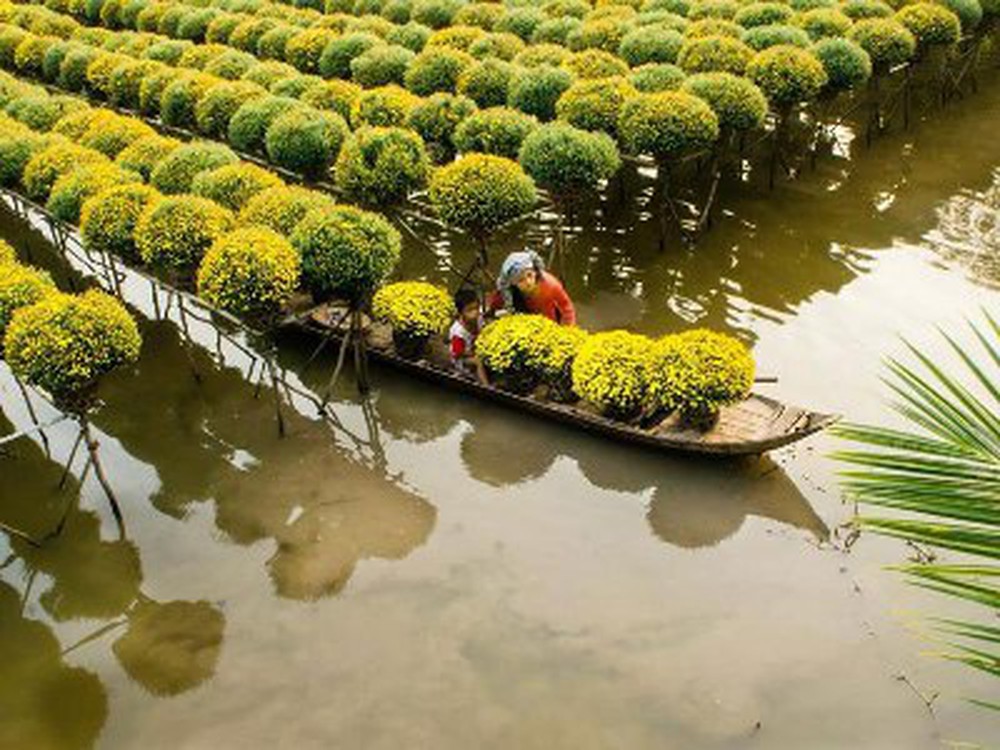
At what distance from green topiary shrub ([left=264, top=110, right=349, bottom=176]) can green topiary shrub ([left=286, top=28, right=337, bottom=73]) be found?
6.17 metres

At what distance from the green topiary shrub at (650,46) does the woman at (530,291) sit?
827 cm

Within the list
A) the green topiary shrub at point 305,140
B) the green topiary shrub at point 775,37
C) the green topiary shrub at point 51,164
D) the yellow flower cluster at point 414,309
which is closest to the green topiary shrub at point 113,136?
the green topiary shrub at point 51,164

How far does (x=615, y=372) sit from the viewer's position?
10680 millimetres

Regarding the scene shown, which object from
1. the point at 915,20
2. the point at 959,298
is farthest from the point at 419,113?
the point at 915,20

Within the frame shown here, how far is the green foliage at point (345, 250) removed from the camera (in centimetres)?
1152

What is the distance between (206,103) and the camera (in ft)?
58.5

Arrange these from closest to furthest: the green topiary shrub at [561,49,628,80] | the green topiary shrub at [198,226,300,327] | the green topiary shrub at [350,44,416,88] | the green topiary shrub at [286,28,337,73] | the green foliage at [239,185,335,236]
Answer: the green topiary shrub at [198,226,300,327] < the green foliage at [239,185,335,236] < the green topiary shrub at [561,49,628,80] < the green topiary shrub at [350,44,416,88] < the green topiary shrub at [286,28,337,73]

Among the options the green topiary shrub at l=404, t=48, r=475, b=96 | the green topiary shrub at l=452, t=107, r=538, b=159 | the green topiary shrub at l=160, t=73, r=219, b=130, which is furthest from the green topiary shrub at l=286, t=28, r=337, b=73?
the green topiary shrub at l=452, t=107, r=538, b=159

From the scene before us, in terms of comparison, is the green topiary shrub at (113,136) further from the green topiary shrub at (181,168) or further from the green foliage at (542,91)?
the green foliage at (542,91)

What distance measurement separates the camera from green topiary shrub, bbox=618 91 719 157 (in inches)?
570

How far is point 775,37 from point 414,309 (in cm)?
1021

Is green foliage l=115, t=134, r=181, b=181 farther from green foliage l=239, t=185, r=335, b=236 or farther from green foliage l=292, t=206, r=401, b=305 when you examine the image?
green foliage l=292, t=206, r=401, b=305

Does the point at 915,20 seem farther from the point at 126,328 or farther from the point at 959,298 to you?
the point at 126,328

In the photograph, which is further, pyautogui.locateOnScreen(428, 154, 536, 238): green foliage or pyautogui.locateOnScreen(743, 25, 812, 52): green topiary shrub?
pyautogui.locateOnScreen(743, 25, 812, 52): green topiary shrub
